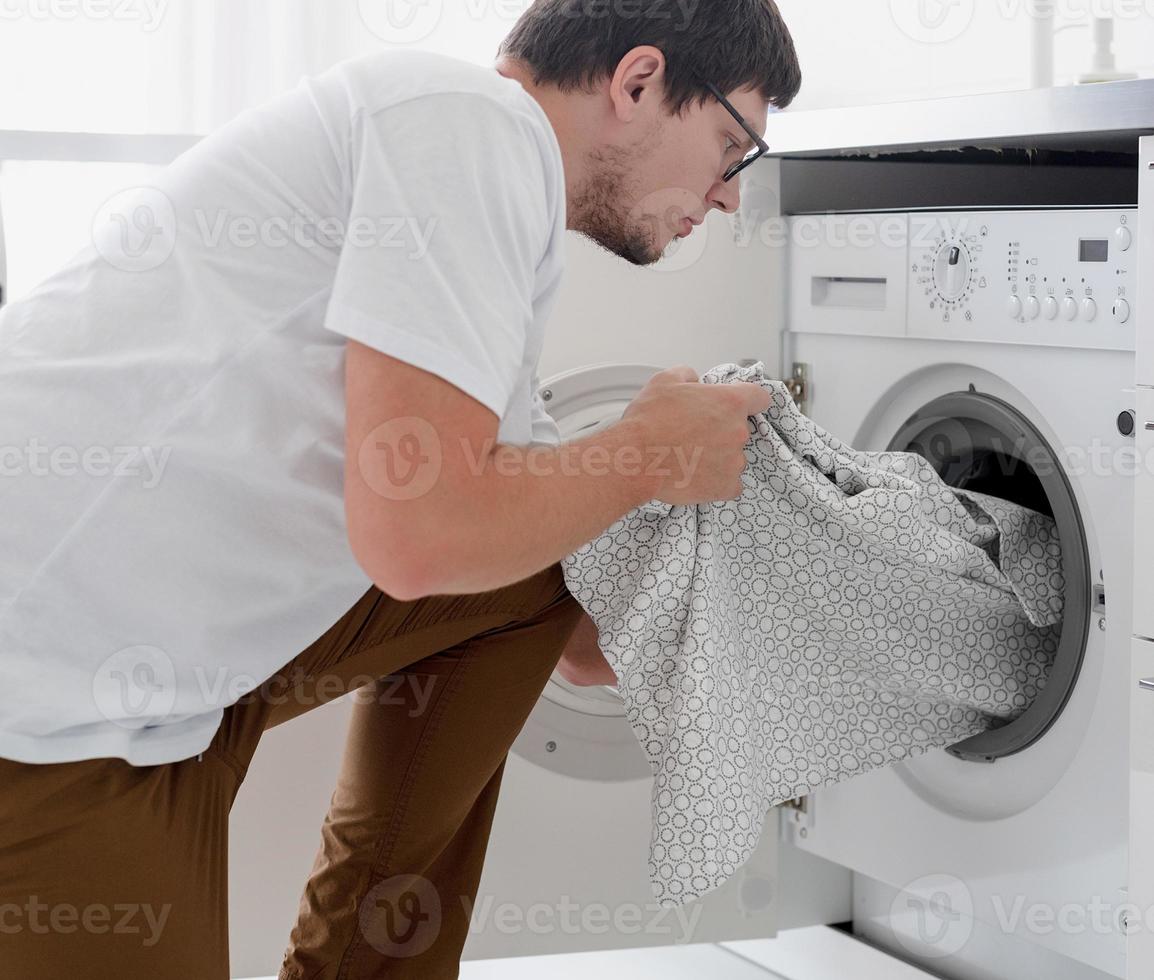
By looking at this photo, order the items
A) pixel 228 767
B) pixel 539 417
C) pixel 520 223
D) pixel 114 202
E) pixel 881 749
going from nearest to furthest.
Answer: pixel 520 223
pixel 228 767
pixel 539 417
pixel 881 749
pixel 114 202

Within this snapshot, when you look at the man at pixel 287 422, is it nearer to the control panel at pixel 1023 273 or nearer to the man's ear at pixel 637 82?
the man's ear at pixel 637 82

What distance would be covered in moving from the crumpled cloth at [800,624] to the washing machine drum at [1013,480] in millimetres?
36

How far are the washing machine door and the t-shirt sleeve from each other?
58 centimetres

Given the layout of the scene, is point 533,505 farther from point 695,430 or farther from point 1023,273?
point 1023,273

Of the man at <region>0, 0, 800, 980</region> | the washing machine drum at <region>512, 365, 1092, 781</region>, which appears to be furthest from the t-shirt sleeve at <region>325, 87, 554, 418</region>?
the washing machine drum at <region>512, 365, 1092, 781</region>

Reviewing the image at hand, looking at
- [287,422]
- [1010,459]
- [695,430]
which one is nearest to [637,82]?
[695,430]

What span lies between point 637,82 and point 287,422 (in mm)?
390

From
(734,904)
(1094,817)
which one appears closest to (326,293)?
(1094,817)

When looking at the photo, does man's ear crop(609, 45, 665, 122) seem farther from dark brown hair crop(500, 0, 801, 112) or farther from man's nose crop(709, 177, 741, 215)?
man's nose crop(709, 177, 741, 215)

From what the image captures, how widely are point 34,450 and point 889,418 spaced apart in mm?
936

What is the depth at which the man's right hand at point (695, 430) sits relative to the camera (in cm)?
111

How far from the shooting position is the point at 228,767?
1132mm

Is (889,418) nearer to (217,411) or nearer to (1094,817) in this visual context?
(1094,817)

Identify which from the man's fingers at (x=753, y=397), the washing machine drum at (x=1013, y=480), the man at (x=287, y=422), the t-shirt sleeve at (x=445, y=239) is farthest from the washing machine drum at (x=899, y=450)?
the t-shirt sleeve at (x=445, y=239)
